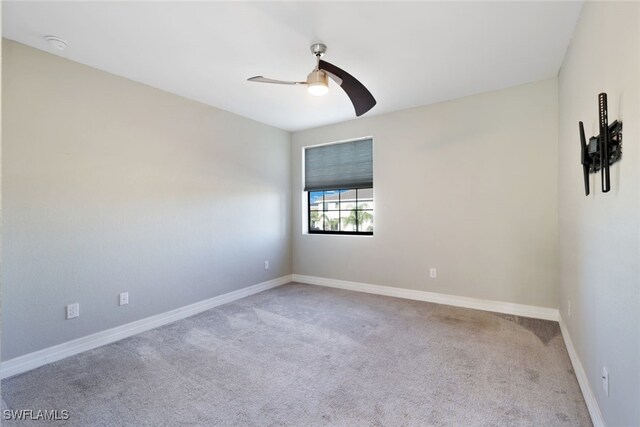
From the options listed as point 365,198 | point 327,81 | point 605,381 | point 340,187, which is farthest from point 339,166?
point 605,381

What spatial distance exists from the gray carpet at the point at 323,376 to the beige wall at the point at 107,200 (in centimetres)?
45

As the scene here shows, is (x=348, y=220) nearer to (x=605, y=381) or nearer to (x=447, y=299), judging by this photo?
(x=447, y=299)

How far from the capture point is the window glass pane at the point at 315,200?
534 cm

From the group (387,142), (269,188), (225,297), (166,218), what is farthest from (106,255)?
(387,142)

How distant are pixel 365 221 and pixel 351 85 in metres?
2.60

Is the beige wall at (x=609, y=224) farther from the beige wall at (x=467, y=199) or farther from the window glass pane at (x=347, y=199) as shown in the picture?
the window glass pane at (x=347, y=199)

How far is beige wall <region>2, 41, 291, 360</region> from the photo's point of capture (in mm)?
2660

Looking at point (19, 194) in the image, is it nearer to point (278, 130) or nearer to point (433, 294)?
point (278, 130)

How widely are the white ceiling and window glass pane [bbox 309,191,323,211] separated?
6.43 feet

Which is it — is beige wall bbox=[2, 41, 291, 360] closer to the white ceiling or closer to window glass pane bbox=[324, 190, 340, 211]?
the white ceiling


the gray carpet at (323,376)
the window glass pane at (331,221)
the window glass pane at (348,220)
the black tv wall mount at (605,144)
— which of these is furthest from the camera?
the window glass pane at (331,221)

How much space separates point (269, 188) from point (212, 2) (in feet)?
9.61

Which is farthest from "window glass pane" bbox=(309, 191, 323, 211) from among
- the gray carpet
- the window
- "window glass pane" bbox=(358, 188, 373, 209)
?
the gray carpet

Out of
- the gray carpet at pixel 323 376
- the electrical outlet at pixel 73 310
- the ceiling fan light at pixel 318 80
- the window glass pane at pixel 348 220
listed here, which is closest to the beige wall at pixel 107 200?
the electrical outlet at pixel 73 310
